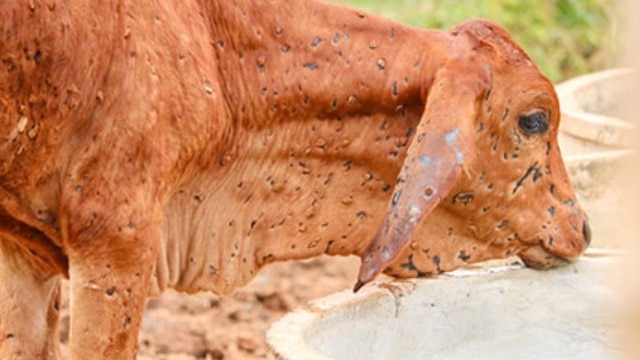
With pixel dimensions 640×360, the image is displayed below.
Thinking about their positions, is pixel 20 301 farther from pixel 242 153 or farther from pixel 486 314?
pixel 486 314

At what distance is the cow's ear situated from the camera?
3018 mm

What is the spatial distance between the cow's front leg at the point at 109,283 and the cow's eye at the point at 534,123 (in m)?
1.07

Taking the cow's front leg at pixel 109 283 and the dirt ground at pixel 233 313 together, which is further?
the dirt ground at pixel 233 313

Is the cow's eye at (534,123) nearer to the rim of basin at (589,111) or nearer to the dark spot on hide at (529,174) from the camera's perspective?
the dark spot on hide at (529,174)

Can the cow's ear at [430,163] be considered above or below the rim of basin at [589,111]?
below

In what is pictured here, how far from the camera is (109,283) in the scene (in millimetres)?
2906

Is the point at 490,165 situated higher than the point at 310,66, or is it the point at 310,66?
the point at 310,66

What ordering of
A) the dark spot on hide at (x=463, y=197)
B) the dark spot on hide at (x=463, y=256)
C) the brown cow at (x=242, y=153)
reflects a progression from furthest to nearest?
the dark spot on hide at (x=463, y=256) → the dark spot on hide at (x=463, y=197) → the brown cow at (x=242, y=153)

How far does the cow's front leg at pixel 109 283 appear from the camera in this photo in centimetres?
286

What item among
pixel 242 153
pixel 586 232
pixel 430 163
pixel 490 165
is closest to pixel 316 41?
pixel 242 153

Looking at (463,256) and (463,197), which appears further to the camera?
(463,256)

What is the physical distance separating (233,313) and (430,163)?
9.74ft

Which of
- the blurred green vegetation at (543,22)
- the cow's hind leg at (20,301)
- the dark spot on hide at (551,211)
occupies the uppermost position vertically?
the blurred green vegetation at (543,22)

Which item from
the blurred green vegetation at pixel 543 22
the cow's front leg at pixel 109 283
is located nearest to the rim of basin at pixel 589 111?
the cow's front leg at pixel 109 283
